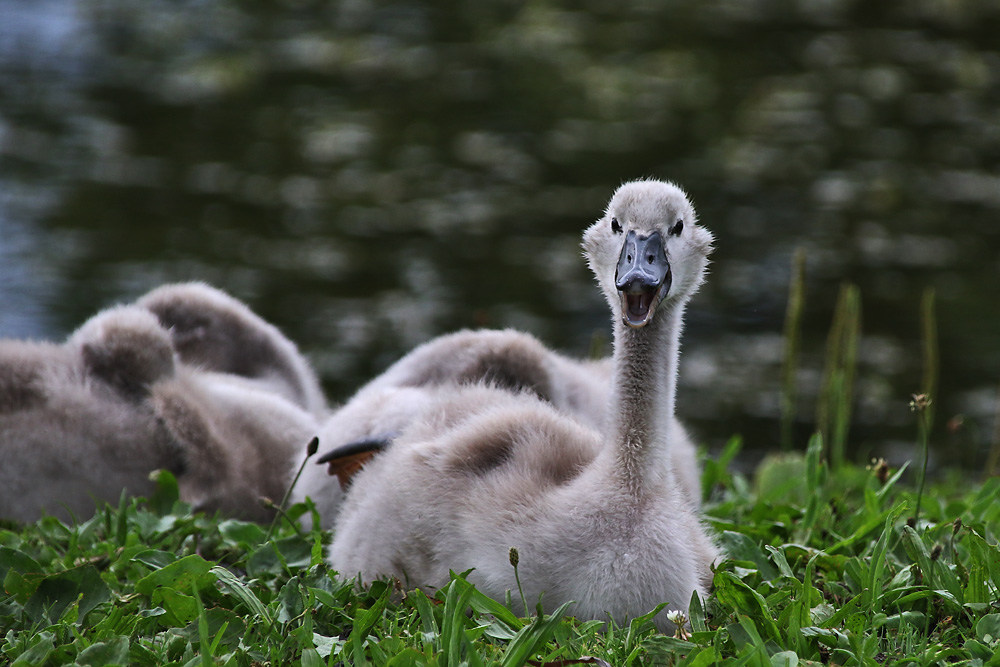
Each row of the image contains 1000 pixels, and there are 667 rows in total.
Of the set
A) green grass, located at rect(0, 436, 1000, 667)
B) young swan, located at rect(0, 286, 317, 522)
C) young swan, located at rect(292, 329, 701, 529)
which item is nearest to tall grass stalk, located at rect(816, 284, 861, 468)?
young swan, located at rect(292, 329, 701, 529)

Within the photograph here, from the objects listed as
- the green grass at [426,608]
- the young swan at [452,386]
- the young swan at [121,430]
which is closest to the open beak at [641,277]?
the green grass at [426,608]

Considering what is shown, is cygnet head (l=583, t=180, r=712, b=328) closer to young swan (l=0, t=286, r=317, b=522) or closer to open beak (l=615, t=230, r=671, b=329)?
open beak (l=615, t=230, r=671, b=329)

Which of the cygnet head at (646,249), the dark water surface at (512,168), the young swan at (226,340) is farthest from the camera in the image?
the dark water surface at (512,168)

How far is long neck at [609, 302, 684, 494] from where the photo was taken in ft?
12.7

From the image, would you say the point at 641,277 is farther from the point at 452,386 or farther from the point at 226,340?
the point at 226,340

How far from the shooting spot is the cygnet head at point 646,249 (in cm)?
384

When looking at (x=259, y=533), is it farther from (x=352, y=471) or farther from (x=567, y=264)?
(x=567, y=264)

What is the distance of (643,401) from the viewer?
3938mm

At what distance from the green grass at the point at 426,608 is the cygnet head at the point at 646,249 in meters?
0.94

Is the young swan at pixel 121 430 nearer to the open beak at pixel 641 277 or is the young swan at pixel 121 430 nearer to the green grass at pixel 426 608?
the green grass at pixel 426 608

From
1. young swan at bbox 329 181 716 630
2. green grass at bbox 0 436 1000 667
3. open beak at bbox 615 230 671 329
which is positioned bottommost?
green grass at bbox 0 436 1000 667

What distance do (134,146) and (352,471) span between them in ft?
38.0

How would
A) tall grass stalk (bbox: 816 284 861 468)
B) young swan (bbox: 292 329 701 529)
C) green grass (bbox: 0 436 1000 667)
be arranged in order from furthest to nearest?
1. tall grass stalk (bbox: 816 284 861 468)
2. young swan (bbox: 292 329 701 529)
3. green grass (bbox: 0 436 1000 667)

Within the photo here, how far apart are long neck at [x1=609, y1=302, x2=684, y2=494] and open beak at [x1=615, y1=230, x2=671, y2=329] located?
0.37 ft
